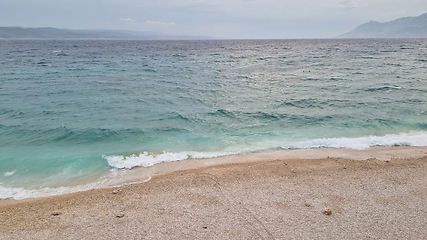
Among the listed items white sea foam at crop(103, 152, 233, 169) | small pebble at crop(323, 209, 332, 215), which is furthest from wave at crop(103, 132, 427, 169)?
small pebble at crop(323, 209, 332, 215)

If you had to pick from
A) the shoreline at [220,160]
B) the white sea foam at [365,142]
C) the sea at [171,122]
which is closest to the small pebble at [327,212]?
the shoreline at [220,160]

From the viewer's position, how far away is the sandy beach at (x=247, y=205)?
6578 mm

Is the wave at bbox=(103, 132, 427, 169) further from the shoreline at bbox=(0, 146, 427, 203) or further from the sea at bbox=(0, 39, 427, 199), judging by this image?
the shoreline at bbox=(0, 146, 427, 203)

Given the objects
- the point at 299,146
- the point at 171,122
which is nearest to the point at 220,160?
the point at 299,146

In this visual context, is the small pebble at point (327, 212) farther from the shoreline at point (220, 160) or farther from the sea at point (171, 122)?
the sea at point (171, 122)

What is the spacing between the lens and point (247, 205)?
7598 mm

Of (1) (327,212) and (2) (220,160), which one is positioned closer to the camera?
(1) (327,212)

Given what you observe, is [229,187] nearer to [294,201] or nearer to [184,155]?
[294,201]

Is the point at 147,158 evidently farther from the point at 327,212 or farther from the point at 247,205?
the point at 327,212

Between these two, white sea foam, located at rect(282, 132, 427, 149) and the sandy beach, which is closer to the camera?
the sandy beach

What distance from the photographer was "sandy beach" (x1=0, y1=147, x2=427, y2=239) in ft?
21.6

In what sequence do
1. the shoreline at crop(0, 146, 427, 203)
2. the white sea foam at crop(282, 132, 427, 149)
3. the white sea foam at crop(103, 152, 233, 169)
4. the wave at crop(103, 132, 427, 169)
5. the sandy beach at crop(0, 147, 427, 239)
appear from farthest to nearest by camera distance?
the white sea foam at crop(282, 132, 427, 149)
the wave at crop(103, 132, 427, 169)
the white sea foam at crop(103, 152, 233, 169)
the shoreline at crop(0, 146, 427, 203)
the sandy beach at crop(0, 147, 427, 239)

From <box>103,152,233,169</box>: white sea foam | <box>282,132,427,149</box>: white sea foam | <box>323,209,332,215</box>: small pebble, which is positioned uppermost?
<box>282,132,427,149</box>: white sea foam

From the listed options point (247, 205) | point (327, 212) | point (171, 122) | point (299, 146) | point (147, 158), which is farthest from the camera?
point (171, 122)
